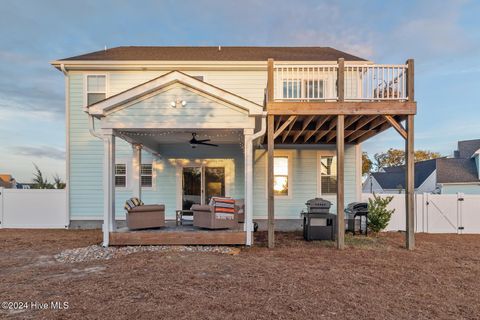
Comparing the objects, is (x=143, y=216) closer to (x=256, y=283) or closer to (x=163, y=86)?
(x=163, y=86)

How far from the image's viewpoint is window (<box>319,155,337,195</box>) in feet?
35.1

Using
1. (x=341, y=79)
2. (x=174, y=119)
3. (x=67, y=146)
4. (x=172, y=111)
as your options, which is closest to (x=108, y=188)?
(x=174, y=119)

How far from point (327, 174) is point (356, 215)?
192cm

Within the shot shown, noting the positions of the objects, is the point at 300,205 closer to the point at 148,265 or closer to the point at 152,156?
the point at 152,156

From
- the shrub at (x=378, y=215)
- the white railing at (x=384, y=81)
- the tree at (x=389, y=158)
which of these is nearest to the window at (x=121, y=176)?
the white railing at (x=384, y=81)

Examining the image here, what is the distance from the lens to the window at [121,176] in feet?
34.9

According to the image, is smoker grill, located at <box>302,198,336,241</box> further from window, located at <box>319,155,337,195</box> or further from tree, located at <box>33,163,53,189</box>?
tree, located at <box>33,163,53,189</box>

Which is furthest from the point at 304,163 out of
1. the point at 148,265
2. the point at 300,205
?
the point at 148,265

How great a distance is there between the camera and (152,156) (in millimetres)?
10734

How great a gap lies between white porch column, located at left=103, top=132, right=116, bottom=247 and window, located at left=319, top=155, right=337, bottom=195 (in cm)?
655

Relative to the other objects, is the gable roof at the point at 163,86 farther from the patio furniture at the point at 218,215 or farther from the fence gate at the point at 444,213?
the fence gate at the point at 444,213

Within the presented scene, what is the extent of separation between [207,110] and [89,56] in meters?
6.18

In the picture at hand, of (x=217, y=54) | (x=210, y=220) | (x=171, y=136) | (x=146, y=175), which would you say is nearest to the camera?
(x=210, y=220)

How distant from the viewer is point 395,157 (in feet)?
146
